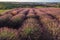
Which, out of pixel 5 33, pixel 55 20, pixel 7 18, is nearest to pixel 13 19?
pixel 7 18

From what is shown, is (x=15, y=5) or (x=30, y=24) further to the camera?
(x=15, y=5)

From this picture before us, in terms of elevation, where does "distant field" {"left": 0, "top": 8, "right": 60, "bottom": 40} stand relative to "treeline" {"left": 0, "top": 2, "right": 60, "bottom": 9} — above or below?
below

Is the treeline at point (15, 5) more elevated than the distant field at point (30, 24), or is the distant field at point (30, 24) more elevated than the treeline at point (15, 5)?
the treeline at point (15, 5)

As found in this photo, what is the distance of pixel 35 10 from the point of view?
225 centimetres

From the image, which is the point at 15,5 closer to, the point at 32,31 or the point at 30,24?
the point at 30,24

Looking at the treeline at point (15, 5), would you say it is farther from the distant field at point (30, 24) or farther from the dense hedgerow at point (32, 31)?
the dense hedgerow at point (32, 31)

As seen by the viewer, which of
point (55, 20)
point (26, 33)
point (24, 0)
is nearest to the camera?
point (26, 33)

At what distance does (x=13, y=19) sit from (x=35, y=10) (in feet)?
1.18

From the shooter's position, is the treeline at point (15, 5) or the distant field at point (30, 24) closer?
the distant field at point (30, 24)

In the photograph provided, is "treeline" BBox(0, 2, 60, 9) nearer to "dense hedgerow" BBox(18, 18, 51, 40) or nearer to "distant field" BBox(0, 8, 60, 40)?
"distant field" BBox(0, 8, 60, 40)

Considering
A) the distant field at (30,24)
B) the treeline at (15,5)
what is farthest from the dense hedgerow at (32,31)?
the treeline at (15,5)

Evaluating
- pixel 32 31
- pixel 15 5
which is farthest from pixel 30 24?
pixel 15 5

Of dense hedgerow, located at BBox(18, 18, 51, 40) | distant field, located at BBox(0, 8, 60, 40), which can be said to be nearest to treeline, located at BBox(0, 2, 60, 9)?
distant field, located at BBox(0, 8, 60, 40)

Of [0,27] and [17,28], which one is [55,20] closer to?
[17,28]
